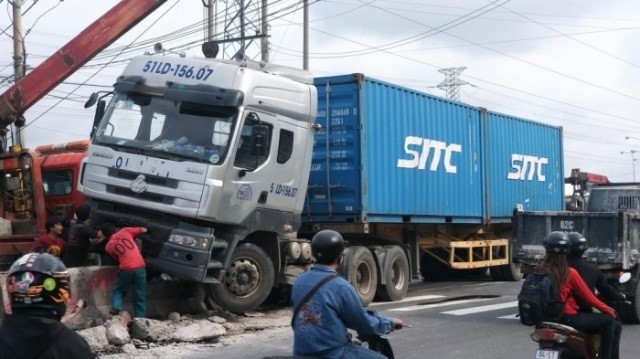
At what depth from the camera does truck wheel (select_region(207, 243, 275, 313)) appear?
461 inches

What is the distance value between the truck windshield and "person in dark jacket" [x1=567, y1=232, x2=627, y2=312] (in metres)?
5.23

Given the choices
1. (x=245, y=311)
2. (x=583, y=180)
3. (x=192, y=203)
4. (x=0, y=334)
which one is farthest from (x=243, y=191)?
(x=583, y=180)

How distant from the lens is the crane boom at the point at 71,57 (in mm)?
15633

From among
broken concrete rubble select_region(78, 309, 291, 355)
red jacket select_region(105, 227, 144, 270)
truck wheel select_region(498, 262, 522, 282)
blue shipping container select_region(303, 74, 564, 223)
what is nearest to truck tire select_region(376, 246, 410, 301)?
blue shipping container select_region(303, 74, 564, 223)

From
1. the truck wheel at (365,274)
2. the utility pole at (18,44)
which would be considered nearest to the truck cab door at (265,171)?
the truck wheel at (365,274)

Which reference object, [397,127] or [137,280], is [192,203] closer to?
[137,280]

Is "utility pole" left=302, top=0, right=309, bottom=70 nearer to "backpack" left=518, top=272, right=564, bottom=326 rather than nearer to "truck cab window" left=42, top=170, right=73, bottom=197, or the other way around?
"truck cab window" left=42, top=170, right=73, bottom=197

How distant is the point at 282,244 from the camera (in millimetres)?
12758

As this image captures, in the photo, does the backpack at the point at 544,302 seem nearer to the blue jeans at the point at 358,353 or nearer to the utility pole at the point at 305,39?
the blue jeans at the point at 358,353

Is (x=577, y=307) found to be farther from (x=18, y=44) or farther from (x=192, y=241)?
(x=18, y=44)

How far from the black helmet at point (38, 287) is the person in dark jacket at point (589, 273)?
4906 millimetres

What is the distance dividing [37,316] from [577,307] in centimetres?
480

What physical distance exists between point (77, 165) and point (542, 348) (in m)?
11.0

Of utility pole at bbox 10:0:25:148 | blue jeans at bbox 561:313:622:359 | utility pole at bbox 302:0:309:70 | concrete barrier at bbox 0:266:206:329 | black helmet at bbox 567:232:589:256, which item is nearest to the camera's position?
blue jeans at bbox 561:313:622:359
